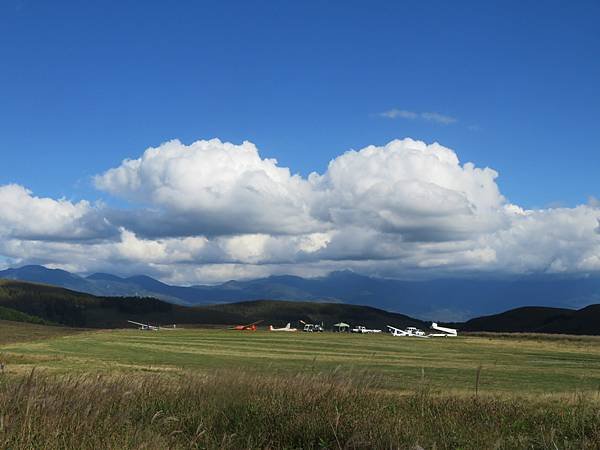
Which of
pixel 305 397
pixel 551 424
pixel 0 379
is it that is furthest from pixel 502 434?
pixel 0 379

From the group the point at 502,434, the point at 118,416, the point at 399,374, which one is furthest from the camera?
the point at 399,374

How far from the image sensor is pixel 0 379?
1425 cm

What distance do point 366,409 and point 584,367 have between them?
119ft

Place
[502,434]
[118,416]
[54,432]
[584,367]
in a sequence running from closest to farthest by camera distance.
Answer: [54,432]
[118,416]
[502,434]
[584,367]

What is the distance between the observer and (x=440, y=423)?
1406 centimetres

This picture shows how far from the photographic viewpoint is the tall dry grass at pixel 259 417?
11.3m

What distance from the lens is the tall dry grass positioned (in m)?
11.3

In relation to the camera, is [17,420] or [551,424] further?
[551,424]

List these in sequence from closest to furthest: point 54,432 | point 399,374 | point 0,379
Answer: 1. point 54,432
2. point 0,379
3. point 399,374

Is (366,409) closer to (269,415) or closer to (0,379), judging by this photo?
(269,415)

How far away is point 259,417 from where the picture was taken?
549 inches

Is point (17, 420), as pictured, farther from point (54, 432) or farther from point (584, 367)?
point (584, 367)

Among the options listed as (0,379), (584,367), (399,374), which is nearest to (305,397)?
(0,379)

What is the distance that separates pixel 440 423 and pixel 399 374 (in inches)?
828
